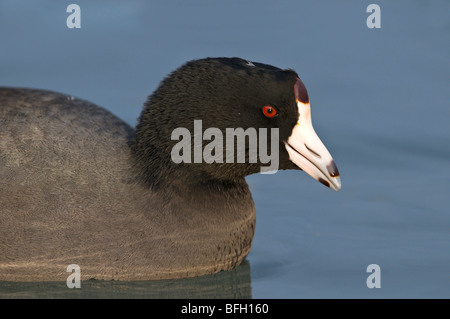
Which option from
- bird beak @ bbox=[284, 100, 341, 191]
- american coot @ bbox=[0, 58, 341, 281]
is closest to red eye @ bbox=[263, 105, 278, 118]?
american coot @ bbox=[0, 58, 341, 281]

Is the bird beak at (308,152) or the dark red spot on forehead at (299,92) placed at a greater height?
the dark red spot on forehead at (299,92)

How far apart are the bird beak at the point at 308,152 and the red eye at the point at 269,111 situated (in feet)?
0.45

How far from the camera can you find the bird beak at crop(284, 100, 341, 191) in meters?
6.60

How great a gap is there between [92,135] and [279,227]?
5.05 ft

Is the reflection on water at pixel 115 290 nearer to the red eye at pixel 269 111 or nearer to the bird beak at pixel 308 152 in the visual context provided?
the bird beak at pixel 308 152

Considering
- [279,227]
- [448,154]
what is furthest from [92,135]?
[448,154]

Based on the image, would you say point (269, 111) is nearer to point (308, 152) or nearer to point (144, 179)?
point (308, 152)

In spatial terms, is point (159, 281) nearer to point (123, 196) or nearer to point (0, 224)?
point (123, 196)

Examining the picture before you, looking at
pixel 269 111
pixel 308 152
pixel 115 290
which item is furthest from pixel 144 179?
pixel 308 152

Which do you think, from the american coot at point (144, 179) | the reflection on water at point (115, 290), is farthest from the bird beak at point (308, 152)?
→ the reflection on water at point (115, 290)

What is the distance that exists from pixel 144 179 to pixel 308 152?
0.97 meters

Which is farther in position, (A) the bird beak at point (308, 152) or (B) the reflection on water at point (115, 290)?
(B) the reflection on water at point (115, 290)

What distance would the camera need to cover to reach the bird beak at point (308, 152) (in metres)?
6.60

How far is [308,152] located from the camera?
664cm
